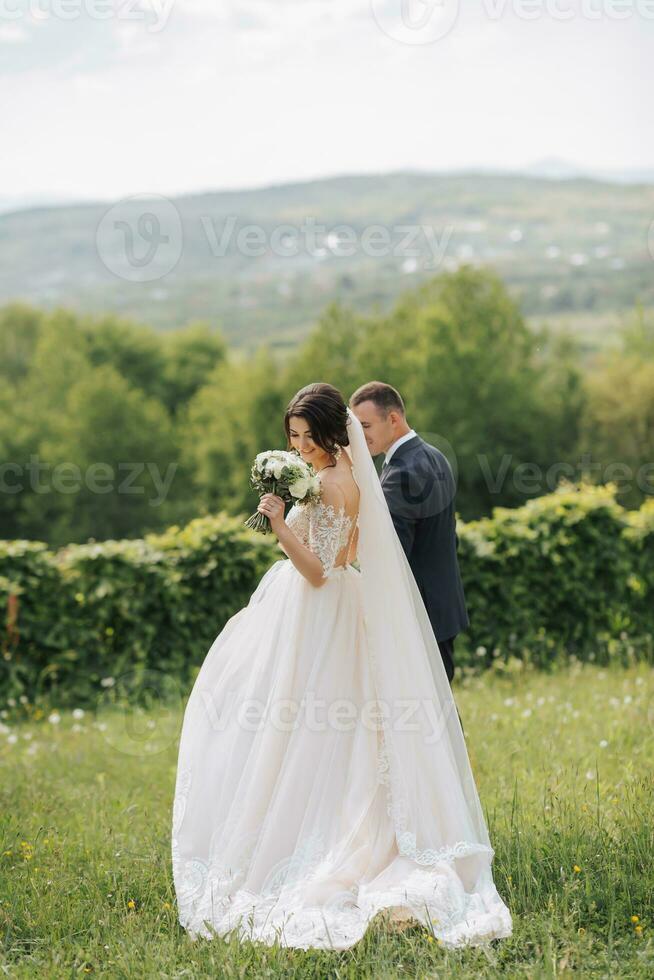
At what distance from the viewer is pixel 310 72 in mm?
139000

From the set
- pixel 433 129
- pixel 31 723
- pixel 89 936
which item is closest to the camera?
pixel 89 936

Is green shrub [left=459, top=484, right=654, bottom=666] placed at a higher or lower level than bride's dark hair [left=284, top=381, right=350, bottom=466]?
lower

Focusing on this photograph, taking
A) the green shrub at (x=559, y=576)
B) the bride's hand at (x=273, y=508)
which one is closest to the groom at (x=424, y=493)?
the bride's hand at (x=273, y=508)

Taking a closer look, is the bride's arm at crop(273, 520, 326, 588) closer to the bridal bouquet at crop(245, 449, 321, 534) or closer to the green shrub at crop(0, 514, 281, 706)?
the bridal bouquet at crop(245, 449, 321, 534)

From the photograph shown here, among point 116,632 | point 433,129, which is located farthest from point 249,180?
point 116,632

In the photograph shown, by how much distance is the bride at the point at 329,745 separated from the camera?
13.4 ft

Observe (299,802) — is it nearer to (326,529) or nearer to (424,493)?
(326,529)

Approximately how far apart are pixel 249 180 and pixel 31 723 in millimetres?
Result: 185501

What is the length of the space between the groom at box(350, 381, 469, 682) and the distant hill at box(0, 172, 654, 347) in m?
97.2

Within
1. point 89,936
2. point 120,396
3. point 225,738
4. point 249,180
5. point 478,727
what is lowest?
point 120,396

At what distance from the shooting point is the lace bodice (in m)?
4.38

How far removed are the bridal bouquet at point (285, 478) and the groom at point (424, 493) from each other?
0.73 meters

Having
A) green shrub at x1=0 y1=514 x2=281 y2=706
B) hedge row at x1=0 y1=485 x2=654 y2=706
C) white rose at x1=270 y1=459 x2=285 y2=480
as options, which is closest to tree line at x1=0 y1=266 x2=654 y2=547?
hedge row at x1=0 y1=485 x2=654 y2=706

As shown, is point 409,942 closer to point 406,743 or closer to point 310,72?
point 406,743
